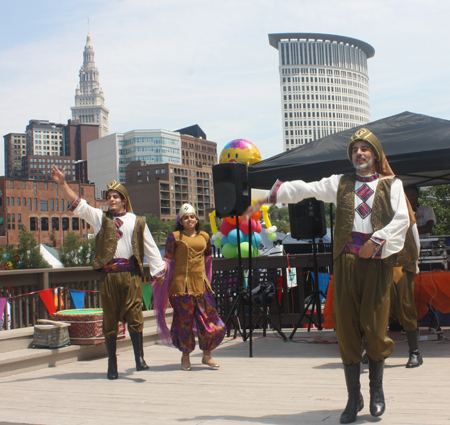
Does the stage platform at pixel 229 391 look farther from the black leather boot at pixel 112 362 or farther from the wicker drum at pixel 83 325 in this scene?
the wicker drum at pixel 83 325

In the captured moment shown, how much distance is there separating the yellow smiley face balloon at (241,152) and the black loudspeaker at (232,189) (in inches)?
247

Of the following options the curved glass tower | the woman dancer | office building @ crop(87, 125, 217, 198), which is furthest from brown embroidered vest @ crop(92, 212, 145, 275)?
the curved glass tower

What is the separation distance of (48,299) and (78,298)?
563mm

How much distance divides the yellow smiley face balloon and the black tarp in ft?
18.6

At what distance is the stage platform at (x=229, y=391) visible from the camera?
381 cm

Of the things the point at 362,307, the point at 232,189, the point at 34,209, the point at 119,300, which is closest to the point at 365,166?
the point at 362,307

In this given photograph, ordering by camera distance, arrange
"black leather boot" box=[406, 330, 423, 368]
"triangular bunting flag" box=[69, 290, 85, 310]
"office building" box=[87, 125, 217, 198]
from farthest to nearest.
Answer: "office building" box=[87, 125, 217, 198]
"triangular bunting flag" box=[69, 290, 85, 310]
"black leather boot" box=[406, 330, 423, 368]

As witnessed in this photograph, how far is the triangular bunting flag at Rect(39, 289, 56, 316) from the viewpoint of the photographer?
23.0 feet

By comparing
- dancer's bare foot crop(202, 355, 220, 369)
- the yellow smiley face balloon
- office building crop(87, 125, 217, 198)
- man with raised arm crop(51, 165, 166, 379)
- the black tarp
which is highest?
office building crop(87, 125, 217, 198)

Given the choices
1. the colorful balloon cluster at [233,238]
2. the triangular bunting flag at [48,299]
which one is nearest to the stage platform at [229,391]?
the triangular bunting flag at [48,299]

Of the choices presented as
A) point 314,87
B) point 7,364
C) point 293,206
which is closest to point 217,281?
point 293,206

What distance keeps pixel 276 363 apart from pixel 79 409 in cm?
246

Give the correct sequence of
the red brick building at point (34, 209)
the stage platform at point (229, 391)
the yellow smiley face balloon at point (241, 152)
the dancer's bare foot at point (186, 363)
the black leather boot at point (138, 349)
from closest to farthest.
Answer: the stage platform at point (229, 391)
the black leather boot at point (138, 349)
the dancer's bare foot at point (186, 363)
the yellow smiley face balloon at point (241, 152)
the red brick building at point (34, 209)

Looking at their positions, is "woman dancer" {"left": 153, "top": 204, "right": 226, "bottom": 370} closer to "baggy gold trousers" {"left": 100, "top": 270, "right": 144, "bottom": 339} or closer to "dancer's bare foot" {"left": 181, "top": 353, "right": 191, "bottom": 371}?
"dancer's bare foot" {"left": 181, "top": 353, "right": 191, "bottom": 371}
